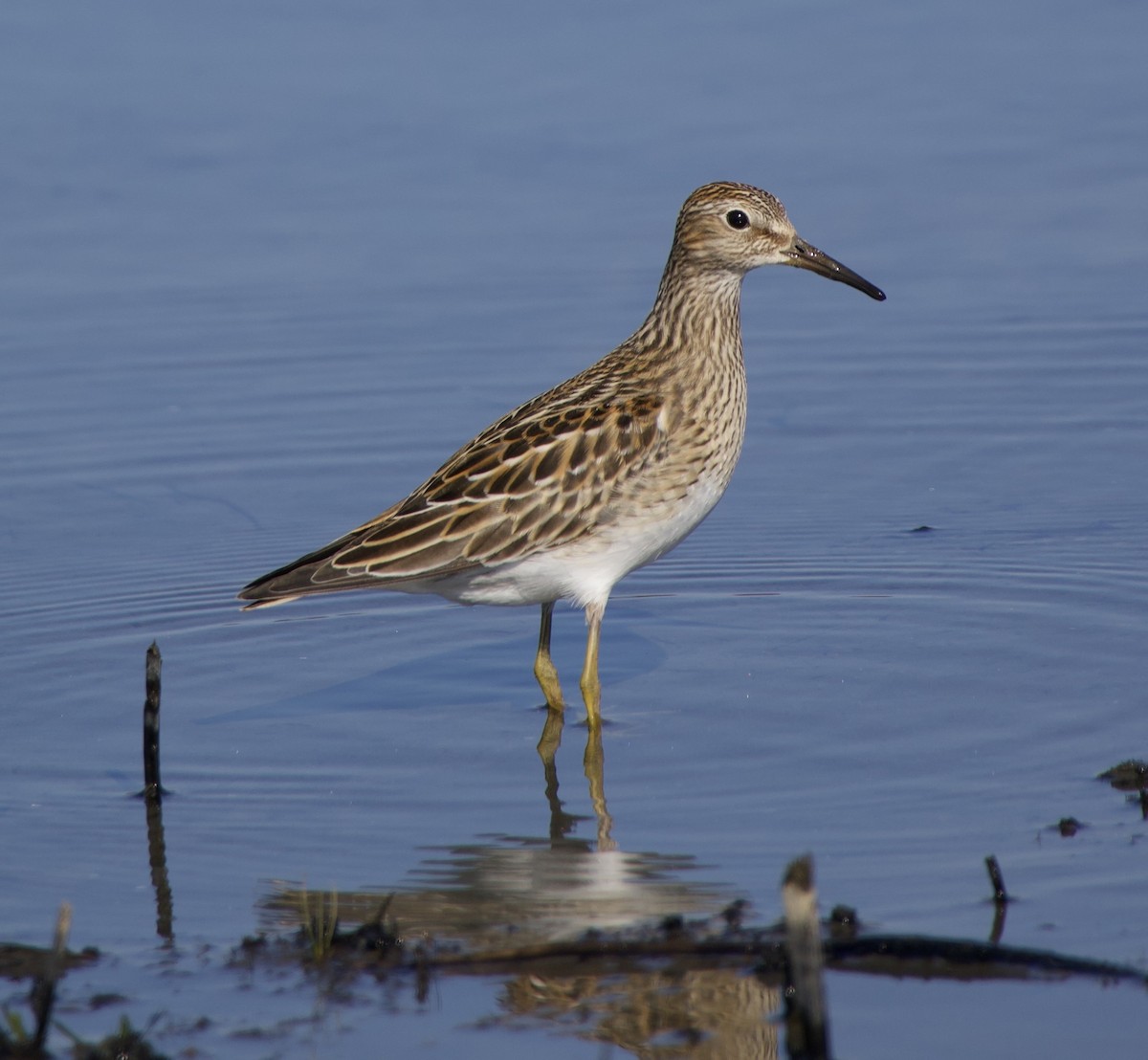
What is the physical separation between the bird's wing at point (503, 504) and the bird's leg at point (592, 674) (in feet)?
1.39

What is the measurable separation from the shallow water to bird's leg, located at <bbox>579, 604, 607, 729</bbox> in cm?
20

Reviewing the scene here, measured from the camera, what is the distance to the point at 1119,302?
48.6ft

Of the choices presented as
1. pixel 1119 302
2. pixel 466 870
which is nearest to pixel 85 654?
pixel 466 870

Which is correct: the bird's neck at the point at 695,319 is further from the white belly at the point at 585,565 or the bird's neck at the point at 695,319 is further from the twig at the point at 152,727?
the twig at the point at 152,727

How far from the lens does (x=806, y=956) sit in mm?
5145

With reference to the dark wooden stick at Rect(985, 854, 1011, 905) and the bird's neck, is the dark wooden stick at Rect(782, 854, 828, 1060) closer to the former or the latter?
the dark wooden stick at Rect(985, 854, 1011, 905)

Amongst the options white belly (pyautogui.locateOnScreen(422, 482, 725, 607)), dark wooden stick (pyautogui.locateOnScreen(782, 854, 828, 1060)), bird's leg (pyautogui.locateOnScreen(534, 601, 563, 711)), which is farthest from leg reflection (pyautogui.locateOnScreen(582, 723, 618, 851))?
dark wooden stick (pyautogui.locateOnScreen(782, 854, 828, 1060))

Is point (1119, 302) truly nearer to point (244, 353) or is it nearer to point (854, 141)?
point (854, 141)

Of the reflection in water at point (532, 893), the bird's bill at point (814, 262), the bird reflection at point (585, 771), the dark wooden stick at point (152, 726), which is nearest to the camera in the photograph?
the reflection in water at point (532, 893)

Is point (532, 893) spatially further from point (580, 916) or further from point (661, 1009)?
point (661, 1009)

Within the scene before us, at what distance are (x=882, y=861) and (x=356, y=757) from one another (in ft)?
8.48

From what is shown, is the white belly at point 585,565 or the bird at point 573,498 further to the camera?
the white belly at point 585,565

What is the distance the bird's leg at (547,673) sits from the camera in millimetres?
9680

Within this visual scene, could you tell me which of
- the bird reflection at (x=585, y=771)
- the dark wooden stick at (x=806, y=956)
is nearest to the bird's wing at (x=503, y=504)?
the bird reflection at (x=585, y=771)
